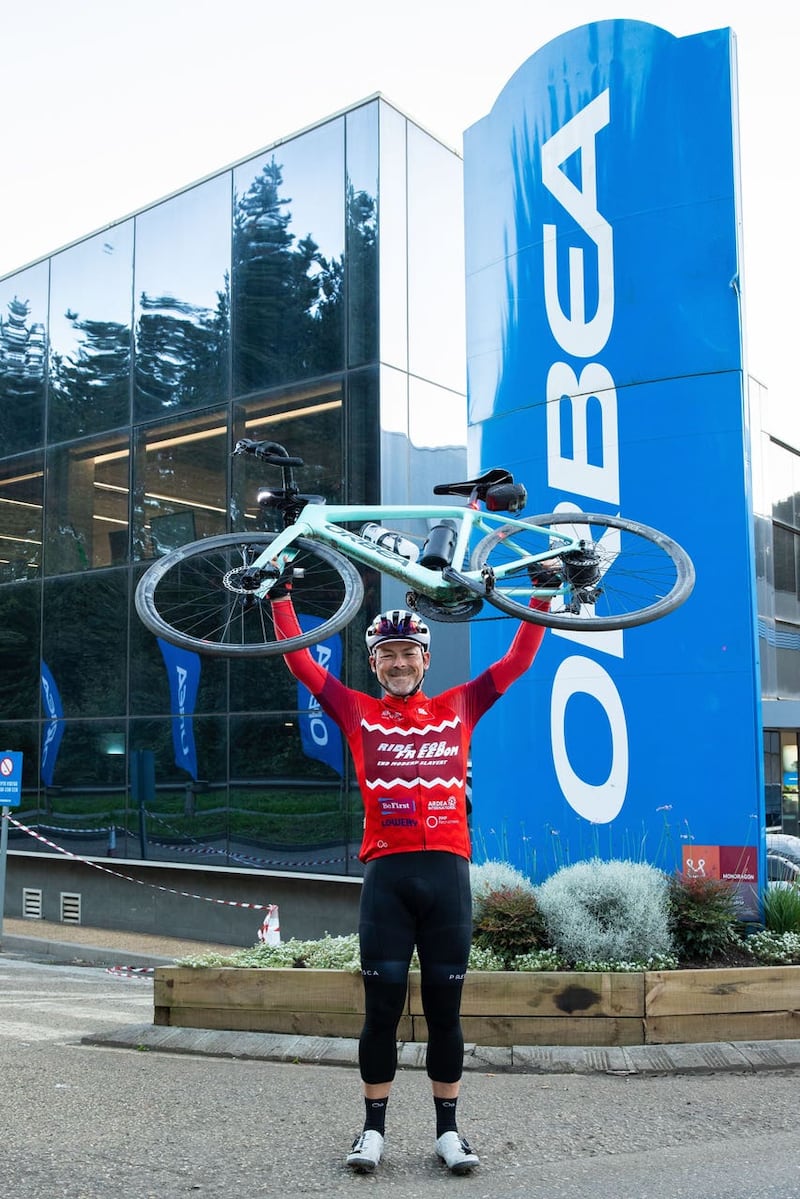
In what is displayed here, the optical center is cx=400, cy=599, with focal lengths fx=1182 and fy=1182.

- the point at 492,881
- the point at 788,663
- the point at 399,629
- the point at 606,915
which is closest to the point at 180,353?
the point at 492,881

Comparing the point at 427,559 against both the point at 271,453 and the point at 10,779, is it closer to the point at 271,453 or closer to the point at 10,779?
the point at 271,453

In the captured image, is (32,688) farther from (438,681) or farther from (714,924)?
(714,924)

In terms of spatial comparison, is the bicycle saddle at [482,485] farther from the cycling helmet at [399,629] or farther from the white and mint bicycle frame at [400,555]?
the cycling helmet at [399,629]

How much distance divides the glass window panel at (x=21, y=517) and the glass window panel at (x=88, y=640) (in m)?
0.78

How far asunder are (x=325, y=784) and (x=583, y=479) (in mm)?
6650

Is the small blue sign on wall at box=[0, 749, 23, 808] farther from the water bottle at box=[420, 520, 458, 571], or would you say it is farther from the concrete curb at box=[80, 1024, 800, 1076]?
the water bottle at box=[420, 520, 458, 571]

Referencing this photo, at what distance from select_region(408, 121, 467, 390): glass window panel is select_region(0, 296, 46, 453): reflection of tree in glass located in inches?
286

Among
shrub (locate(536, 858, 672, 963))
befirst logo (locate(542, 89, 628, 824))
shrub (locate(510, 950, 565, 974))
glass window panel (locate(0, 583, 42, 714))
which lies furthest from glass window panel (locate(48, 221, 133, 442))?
shrub (locate(510, 950, 565, 974))

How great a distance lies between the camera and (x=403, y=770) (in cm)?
486

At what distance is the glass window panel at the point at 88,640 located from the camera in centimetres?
1766

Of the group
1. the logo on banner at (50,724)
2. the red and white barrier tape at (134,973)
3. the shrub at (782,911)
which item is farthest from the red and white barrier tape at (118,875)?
the shrub at (782,911)

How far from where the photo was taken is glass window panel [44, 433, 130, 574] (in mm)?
17953

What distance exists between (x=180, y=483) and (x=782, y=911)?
1130cm

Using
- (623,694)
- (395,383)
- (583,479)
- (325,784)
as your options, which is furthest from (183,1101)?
(395,383)
